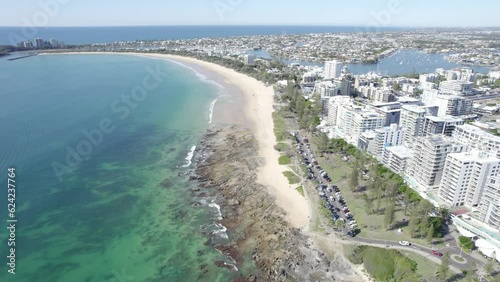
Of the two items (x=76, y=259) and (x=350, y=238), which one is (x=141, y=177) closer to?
(x=76, y=259)

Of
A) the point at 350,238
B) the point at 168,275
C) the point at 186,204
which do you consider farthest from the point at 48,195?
the point at 350,238

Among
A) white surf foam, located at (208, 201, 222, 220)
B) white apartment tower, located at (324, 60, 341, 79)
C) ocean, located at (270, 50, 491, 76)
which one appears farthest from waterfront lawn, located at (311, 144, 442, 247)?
ocean, located at (270, 50, 491, 76)

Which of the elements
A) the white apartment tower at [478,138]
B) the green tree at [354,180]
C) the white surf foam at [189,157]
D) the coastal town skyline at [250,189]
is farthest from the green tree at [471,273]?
the white surf foam at [189,157]

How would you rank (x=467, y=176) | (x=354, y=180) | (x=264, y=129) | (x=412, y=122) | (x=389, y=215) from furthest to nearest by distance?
1. (x=264, y=129)
2. (x=412, y=122)
3. (x=354, y=180)
4. (x=467, y=176)
5. (x=389, y=215)

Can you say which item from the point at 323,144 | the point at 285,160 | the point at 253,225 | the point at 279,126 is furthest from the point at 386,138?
the point at 253,225

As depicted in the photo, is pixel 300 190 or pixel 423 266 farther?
pixel 300 190

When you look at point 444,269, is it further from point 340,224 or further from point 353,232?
point 340,224

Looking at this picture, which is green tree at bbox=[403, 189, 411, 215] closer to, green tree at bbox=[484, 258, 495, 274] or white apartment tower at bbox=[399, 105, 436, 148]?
green tree at bbox=[484, 258, 495, 274]
